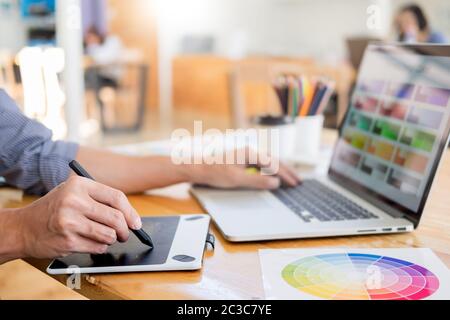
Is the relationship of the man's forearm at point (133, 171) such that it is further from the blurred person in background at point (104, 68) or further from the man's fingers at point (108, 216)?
the blurred person in background at point (104, 68)

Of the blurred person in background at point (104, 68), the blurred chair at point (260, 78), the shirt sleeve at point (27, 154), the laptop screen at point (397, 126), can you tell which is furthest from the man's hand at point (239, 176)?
the blurred person in background at point (104, 68)

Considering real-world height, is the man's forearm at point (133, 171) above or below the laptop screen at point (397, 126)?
below

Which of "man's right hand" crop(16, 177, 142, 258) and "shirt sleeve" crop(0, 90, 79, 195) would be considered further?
"shirt sleeve" crop(0, 90, 79, 195)

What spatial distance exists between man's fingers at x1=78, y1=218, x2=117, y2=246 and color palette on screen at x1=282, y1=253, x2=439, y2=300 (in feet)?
0.58

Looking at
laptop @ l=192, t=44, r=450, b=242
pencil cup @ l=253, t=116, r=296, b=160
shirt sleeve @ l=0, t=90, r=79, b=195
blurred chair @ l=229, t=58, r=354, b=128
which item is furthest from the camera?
blurred chair @ l=229, t=58, r=354, b=128

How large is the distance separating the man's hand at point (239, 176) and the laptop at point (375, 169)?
13 millimetres

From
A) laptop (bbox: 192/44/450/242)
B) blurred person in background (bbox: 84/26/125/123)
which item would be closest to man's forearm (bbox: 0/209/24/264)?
laptop (bbox: 192/44/450/242)

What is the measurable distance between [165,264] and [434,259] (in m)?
0.29

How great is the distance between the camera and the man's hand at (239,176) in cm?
86

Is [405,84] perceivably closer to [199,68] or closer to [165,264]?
[165,264]

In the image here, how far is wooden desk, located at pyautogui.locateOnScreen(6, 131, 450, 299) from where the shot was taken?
1.67 feet

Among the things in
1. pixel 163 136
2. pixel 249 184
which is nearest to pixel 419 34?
pixel 163 136

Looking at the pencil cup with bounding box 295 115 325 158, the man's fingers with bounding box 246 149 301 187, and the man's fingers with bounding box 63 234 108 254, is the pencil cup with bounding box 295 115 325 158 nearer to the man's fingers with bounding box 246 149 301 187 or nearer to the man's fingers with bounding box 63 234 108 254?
the man's fingers with bounding box 246 149 301 187

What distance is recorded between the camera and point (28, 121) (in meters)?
0.85
